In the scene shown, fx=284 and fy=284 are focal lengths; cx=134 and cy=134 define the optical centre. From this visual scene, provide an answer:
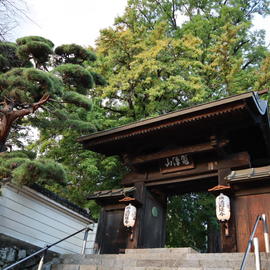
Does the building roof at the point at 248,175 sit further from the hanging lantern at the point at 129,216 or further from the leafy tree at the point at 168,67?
the leafy tree at the point at 168,67

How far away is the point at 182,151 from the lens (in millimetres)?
8109

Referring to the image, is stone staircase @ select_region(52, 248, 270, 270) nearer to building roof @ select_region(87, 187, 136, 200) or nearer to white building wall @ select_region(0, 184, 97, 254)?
white building wall @ select_region(0, 184, 97, 254)

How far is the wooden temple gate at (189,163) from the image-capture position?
6574 mm

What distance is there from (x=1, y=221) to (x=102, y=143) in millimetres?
3396

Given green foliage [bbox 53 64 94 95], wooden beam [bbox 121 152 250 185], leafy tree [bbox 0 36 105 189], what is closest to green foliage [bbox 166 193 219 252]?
wooden beam [bbox 121 152 250 185]

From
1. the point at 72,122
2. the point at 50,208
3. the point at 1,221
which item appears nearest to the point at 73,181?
the point at 50,208

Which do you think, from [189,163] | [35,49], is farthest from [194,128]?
[35,49]

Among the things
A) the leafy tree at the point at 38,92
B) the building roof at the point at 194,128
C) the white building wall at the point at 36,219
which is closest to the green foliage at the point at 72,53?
the leafy tree at the point at 38,92

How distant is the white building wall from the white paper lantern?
15.6 ft

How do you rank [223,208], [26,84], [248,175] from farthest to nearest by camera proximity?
[26,84] → [223,208] → [248,175]

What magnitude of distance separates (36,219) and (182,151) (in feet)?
14.9

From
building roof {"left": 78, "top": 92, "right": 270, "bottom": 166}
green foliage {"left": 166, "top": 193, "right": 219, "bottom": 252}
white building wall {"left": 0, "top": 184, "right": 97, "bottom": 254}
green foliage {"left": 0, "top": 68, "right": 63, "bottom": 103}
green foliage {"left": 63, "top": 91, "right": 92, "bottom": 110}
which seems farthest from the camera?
green foliage {"left": 166, "top": 193, "right": 219, "bottom": 252}

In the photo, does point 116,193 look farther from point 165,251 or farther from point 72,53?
point 72,53

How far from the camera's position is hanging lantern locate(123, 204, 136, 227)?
792 centimetres
